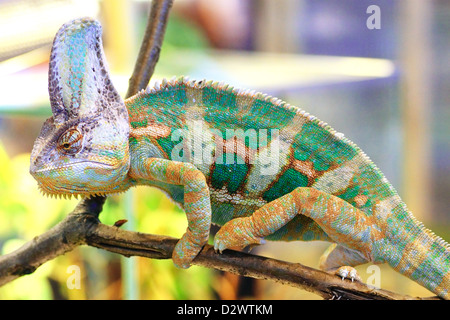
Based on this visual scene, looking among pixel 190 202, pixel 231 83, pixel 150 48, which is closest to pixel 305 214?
pixel 190 202

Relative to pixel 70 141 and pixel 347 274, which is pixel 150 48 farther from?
pixel 347 274

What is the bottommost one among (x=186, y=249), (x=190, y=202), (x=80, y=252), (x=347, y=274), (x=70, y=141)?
(x=80, y=252)

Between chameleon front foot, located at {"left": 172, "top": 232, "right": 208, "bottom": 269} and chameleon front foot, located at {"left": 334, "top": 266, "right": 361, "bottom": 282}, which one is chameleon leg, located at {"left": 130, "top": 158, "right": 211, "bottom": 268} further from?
chameleon front foot, located at {"left": 334, "top": 266, "right": 361, "bottom": 282}

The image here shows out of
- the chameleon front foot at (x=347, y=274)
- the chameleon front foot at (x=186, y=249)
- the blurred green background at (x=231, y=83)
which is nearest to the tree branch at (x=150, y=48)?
the blurred green background at (x=231, y=83)

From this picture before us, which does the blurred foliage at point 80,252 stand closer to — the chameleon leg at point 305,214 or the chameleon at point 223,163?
the chameleon at point 223,163

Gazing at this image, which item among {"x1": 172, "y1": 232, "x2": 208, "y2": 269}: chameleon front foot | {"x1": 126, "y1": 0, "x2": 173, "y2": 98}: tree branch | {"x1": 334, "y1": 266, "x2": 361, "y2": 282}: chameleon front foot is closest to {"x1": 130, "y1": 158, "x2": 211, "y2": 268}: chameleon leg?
{"x1": 172, "y1": 232, "x2": 208, "y2": 269}: chameleon front foot
